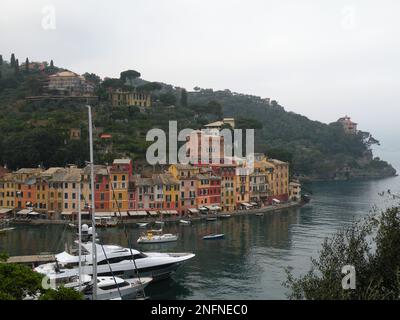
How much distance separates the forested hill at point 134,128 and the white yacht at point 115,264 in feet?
73.4

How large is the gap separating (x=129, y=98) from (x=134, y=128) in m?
10.7

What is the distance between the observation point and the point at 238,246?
89.7 feet

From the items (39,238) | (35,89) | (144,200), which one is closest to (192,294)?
(39,238)

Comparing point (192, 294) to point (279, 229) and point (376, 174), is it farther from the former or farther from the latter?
point (376, 174)

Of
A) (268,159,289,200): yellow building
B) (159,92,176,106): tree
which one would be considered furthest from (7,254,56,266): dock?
(159,92,176,106): tree

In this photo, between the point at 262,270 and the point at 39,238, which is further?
the point at 39,238

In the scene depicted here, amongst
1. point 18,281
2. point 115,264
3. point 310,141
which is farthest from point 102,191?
point 310,141

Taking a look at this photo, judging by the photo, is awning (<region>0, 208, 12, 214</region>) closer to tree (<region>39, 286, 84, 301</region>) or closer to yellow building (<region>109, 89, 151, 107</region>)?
yellow building (<region>109, 89, 151, 107</region>)

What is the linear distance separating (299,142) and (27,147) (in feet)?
Answer: 161

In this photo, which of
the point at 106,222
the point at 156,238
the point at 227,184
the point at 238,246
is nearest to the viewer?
the point at 238,246

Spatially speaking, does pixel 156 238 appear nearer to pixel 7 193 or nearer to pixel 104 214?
pixel 104 214

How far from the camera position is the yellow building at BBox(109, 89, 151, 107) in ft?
197

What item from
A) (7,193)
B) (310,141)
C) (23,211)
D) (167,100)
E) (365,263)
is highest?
(167,100)

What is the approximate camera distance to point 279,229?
32.8 meters
